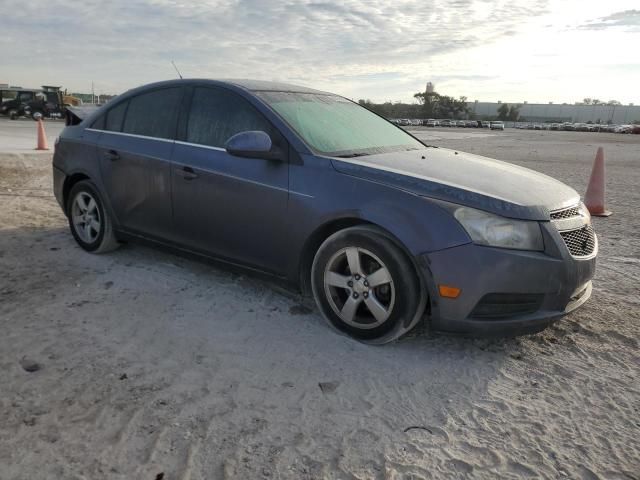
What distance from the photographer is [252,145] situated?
3.39 meters

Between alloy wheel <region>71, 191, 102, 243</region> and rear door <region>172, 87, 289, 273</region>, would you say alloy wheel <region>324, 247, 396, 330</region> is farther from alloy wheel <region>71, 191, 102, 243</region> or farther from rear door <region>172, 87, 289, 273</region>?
alloy wheel <region>71, 191, 102, 243</region>

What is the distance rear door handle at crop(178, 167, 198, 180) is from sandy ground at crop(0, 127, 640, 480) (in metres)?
0.87

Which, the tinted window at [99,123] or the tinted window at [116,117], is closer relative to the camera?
the tinted window at [116,117]

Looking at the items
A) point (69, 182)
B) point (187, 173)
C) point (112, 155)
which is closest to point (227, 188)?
point (187, 173)

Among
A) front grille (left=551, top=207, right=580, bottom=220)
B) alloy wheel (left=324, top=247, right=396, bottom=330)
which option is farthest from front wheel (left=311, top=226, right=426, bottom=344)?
front grille (left=551, top=207, right=580, bottom=220)

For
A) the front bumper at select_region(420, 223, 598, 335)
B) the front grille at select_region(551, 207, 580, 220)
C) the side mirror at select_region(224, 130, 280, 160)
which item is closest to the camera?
the front bumper at select_region(420, 223, 598, 335)

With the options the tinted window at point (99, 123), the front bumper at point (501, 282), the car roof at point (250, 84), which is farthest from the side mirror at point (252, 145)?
the tinted window at point (99, 123)

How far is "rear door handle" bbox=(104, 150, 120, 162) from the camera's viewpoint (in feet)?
14.7

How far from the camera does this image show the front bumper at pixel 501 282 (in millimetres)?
2826

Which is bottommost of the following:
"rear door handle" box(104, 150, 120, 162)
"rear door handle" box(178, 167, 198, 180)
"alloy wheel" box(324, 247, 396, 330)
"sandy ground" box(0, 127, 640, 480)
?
"sandy ground" box(0, 127, 640, 480)

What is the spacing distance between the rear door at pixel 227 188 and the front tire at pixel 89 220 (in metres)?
1.08

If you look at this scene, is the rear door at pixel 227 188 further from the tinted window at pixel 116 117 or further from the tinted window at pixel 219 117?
the tinted window at pixel 116 117

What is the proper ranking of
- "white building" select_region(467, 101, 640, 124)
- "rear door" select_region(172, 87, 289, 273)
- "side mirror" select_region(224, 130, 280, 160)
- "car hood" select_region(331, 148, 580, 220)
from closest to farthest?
"car hood" select_region(331, 148, 580, 220), "side mirror" select_region(224, 130, 280, 160), "rear door" select_region(172, 87, 289, 273), "white building" select_region(467, 101, 640, 124)

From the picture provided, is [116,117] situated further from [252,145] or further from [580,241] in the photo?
[580,241]
